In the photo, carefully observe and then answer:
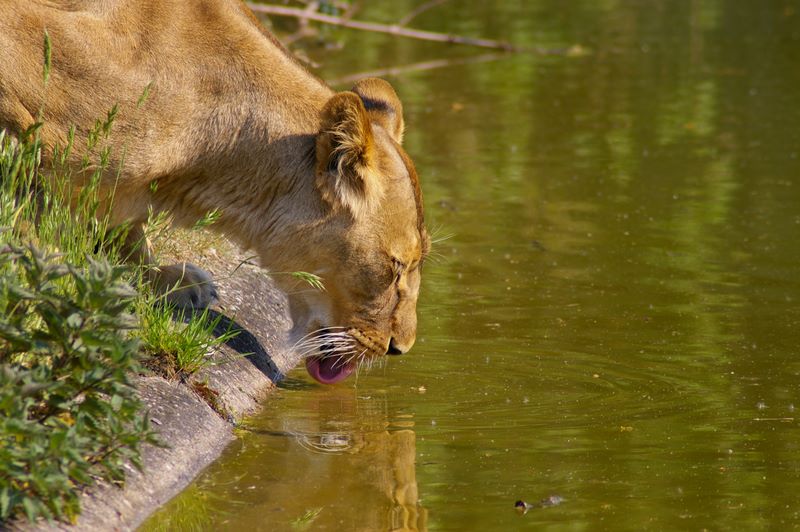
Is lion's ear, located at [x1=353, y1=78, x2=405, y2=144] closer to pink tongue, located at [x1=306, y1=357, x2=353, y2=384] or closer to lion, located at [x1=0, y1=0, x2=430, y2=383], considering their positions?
lion, located at [x1=0, y1=0, x2=430, y2=383]

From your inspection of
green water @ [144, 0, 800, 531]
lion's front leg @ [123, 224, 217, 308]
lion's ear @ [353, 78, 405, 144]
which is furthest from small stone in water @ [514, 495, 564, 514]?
lion's front leg @ [123, 224, 217, 308]

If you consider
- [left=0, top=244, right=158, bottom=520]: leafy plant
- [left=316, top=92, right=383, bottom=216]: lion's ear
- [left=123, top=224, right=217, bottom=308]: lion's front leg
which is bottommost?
[left=123, top=224, right=217, bottom=308]: lion's front leg

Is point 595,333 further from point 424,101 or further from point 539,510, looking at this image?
point 424,101

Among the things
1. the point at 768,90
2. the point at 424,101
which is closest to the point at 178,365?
the point at 424,101

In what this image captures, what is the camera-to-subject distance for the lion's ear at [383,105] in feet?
20.9

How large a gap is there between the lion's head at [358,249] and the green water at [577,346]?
304mm

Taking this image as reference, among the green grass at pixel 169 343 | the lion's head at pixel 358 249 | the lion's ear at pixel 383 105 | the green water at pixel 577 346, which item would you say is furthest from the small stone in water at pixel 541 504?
the lion's ear at pixel 383 105

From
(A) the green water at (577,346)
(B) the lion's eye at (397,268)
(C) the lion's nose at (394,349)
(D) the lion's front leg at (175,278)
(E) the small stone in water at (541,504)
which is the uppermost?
(B) the lion's eye at (397,268)

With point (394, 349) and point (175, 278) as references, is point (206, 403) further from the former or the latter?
point (175, 278)

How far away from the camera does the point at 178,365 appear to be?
5730 millimetres

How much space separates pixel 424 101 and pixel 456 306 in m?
6.64

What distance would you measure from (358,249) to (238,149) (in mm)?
670

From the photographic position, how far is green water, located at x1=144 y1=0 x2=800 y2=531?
4957mm

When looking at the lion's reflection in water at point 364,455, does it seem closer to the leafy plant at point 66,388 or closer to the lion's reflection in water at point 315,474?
the lion's reflection in water at point 315,474
